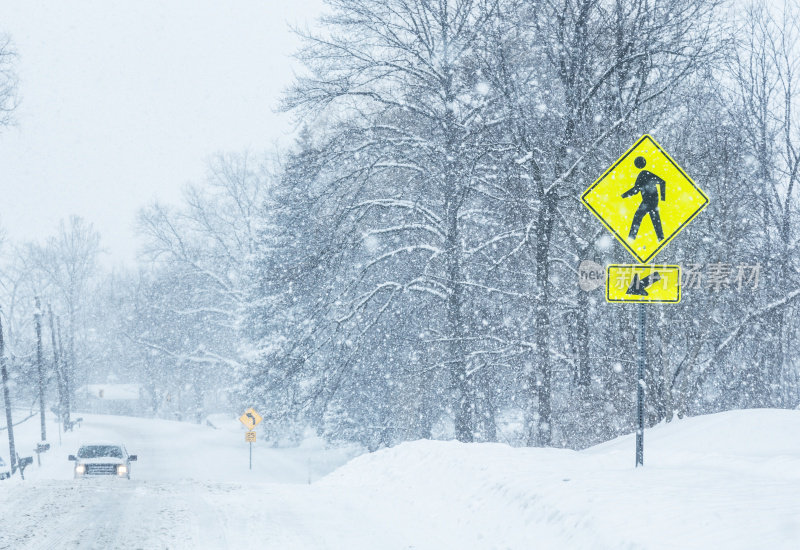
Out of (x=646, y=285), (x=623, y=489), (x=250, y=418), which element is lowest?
(x=250, y=418)

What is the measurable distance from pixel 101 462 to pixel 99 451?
0.83 meters

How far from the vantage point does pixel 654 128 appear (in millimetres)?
14117

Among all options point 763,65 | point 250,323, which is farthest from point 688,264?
point 250,323

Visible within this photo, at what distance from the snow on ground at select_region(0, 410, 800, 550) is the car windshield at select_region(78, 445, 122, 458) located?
831 cm

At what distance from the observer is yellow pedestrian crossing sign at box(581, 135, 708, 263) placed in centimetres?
793

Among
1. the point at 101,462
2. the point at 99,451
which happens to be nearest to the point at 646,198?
the point at 101,462

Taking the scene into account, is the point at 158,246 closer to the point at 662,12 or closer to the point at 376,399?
the point at 376,399

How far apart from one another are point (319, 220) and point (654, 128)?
26.6ft

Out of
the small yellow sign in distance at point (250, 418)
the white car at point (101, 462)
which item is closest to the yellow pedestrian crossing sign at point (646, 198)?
the white car at point (101, 462)

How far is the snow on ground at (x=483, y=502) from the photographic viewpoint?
5.79 meters

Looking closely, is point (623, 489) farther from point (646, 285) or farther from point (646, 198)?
point (646, 198)

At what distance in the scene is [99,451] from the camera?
21.3 meters

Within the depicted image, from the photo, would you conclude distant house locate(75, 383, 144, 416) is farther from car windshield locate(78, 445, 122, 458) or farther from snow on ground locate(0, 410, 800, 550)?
snow on ground locate(0, 410, 800, 550)

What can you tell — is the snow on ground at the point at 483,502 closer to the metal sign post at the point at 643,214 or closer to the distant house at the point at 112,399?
the metal sign post at the point at 643,214
